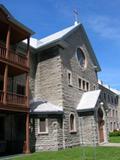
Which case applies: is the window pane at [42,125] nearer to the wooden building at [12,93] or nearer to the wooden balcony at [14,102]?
the wooden building at [12,93]

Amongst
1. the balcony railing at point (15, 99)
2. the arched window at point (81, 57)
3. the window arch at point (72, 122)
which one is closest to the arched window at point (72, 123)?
the window arch at point (72, 122)

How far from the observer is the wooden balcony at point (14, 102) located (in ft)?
60.4

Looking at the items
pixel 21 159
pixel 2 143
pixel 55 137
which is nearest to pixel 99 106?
pixel 55 137

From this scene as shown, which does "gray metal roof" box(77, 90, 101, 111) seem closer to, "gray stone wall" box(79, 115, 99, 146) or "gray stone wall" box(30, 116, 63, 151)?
"gray stone wall" box(79, 115, 99, 146)

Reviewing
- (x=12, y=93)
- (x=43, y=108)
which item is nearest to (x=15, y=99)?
(x=12, y=93)

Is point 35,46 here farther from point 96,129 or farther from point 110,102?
point 110,102

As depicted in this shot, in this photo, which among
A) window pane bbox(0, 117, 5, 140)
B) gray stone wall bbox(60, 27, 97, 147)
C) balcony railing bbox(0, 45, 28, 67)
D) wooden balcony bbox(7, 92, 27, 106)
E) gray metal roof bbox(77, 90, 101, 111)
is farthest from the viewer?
gray metal roof bbox(77, 90, 101, 111)

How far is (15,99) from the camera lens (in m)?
19.7

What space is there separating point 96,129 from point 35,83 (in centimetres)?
762

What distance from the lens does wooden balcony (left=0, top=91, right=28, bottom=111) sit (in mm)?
18422

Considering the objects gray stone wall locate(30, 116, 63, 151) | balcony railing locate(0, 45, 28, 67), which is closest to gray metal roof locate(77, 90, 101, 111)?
gray stone wall locate(30, 116, 63, 151)

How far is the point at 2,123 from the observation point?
2142 cm

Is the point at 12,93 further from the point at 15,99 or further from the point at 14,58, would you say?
the point at 14,58

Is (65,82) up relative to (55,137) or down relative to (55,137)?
up
